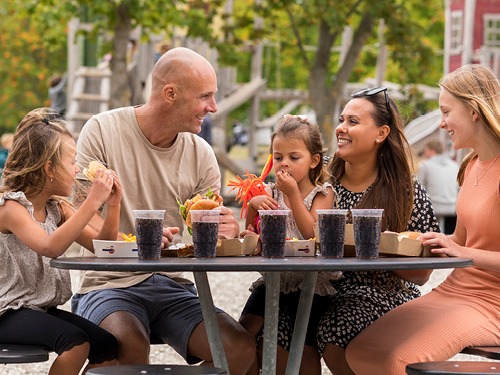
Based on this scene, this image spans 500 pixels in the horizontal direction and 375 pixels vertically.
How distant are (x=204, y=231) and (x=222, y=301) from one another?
6656 mm

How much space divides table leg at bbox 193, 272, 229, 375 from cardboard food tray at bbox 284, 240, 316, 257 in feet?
1.14

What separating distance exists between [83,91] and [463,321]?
14537mm

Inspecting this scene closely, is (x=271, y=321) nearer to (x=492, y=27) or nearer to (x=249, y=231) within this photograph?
(x=249, y=231)

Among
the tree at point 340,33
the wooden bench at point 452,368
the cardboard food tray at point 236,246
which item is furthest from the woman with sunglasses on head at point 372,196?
the tree at point 340,33

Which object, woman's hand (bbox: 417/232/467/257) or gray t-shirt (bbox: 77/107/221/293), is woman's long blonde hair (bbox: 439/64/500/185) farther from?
gray t-shirt (bbox: 77/107/221/293)

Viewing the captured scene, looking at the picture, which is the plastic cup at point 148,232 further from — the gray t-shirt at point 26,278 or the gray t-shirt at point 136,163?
the gray t-shirt at point 136,163

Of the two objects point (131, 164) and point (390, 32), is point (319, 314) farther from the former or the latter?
point (390, 32)

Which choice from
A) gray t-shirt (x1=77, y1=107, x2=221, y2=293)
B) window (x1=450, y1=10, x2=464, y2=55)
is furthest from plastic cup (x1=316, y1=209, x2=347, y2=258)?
window (x1=450, y1=10, x2=464, y2=55)

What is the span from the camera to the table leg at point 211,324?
474cm

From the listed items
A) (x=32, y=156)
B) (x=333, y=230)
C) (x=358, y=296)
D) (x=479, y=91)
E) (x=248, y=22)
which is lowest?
(x=358, y=296)

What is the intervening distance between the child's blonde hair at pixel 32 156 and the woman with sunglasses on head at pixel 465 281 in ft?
4.91

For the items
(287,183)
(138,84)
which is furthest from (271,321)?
(138,84)

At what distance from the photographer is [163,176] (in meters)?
5.68

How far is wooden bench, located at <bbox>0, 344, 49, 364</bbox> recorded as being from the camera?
4.60 meters
